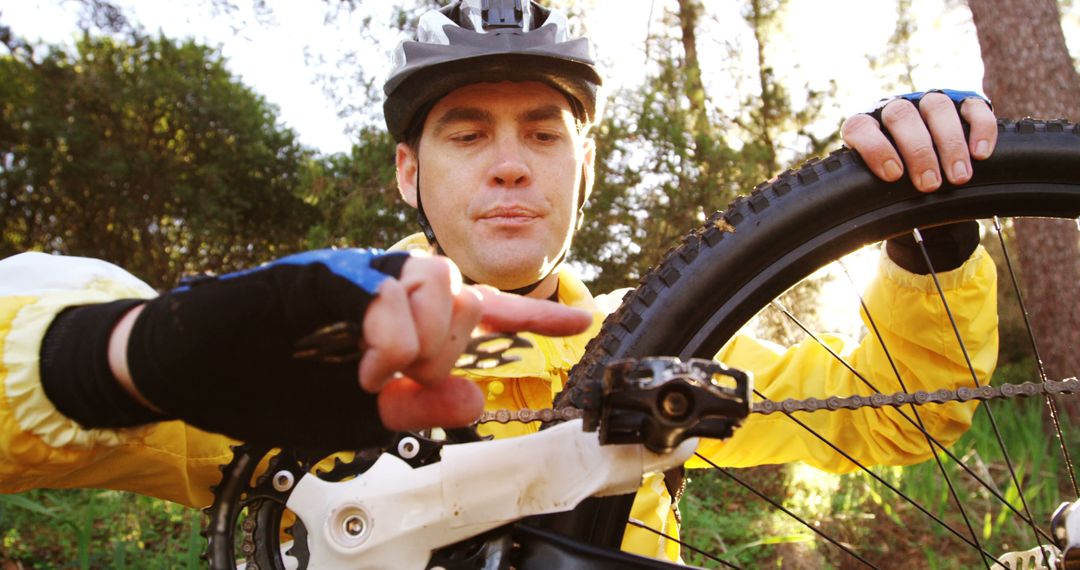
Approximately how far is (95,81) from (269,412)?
11.9 metres

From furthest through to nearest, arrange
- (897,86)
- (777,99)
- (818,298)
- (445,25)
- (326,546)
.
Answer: (897,86)
(777,99)
(818,298)
(445,25)
(326,546)

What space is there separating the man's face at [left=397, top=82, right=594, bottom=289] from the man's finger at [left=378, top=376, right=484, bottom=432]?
3.54ft

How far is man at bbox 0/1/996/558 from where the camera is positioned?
747mm

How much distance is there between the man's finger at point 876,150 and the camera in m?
1.18

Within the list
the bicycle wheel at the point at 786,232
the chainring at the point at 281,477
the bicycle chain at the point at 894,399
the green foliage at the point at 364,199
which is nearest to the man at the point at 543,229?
the bicycle wheel at the point at 786,232

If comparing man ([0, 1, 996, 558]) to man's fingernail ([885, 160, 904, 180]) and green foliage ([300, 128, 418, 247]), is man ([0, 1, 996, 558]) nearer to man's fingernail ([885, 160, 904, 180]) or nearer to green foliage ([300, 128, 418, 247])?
man's fingernail ([885, 160, 904, 180])

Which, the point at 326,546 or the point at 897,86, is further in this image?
the point at 897,86

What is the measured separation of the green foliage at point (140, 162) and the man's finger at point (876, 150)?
11.2 m

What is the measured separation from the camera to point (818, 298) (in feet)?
18.4

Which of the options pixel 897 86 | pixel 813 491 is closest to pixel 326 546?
pixel 813 491

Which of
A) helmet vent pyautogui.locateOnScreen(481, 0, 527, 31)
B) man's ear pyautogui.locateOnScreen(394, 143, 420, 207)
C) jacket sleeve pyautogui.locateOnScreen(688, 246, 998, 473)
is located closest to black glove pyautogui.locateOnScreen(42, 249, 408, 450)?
jacket sleeve pyautogui.locateOnScreen(688, 246, 998, 473)

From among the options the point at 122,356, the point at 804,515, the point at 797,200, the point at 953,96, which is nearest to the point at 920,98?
the point at 953,96

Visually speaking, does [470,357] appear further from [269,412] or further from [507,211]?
[507,211]

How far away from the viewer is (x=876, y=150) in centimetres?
120
